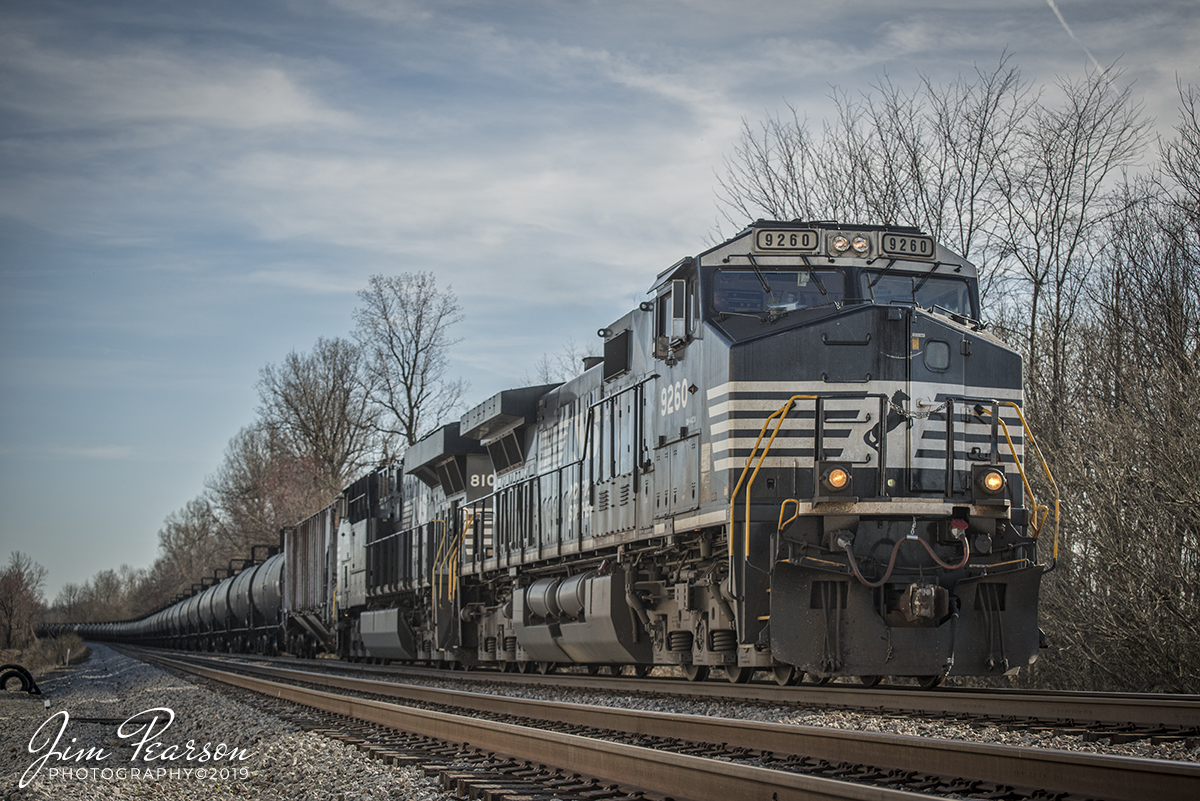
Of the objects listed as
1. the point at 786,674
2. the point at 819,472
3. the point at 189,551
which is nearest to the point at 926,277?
the point at 819,472

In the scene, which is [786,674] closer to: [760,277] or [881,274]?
[760,277]

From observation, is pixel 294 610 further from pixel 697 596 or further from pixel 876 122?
pixel 697 596

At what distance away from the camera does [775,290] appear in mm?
9477

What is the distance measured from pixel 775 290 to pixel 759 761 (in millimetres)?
4657

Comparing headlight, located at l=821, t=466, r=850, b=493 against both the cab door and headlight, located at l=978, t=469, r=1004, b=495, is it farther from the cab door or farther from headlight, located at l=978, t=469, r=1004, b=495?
headlight, located at l=978, t=469, r=1004, b=495

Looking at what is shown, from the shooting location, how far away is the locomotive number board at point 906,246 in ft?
31.3

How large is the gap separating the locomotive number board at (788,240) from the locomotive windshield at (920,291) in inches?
21.1

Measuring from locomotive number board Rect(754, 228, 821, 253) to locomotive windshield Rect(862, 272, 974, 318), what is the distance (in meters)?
0.53

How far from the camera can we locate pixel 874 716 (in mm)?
7254

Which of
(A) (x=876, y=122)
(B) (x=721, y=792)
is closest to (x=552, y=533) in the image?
(B) (x=721, y=792)

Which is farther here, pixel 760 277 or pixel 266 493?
pixel 266 493

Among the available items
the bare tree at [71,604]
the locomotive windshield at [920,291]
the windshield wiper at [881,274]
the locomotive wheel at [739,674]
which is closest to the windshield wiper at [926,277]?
the locomotive windshield at [920,291]

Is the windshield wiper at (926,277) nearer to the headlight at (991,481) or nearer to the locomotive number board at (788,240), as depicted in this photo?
the locomotive number board at (788,240)

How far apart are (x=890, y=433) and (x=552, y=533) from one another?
575cm
